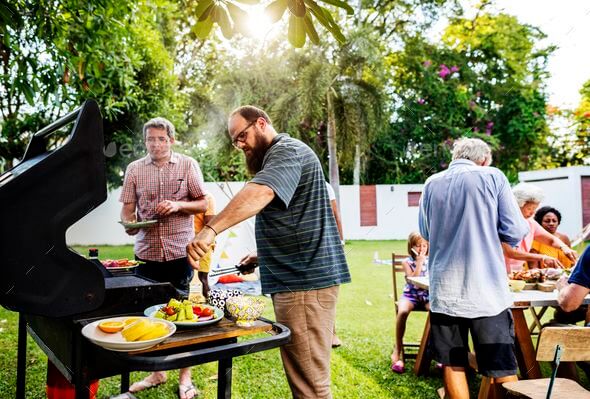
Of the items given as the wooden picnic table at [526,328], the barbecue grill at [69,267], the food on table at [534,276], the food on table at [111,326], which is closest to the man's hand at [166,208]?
the barbecue grill at [69,267]

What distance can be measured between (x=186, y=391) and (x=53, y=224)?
6.64 feet

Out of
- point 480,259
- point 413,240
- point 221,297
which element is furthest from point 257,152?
point 413,240

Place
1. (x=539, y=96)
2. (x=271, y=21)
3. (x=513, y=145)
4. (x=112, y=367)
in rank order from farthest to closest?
(x=539, y=96) < (x=513, y=145) < (x=112, y=367) < (x=271, y=21)

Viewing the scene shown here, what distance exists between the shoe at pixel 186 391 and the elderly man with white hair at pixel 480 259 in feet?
5.41

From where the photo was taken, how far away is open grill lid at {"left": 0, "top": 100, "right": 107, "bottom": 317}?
41.5 inches

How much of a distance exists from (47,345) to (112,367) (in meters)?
0.49

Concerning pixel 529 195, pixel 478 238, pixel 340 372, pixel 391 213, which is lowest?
pixel 340 372

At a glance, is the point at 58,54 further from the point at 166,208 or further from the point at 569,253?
the point at 569,253

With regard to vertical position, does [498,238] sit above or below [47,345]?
above

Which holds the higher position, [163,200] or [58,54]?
[58,54]

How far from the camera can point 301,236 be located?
5.49 feet

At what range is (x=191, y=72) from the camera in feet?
37.4

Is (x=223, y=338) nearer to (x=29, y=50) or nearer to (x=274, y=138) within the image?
(x=274, y=138)

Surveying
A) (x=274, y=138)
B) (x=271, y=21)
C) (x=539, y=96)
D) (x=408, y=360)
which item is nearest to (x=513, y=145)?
(x=539, y=96)
